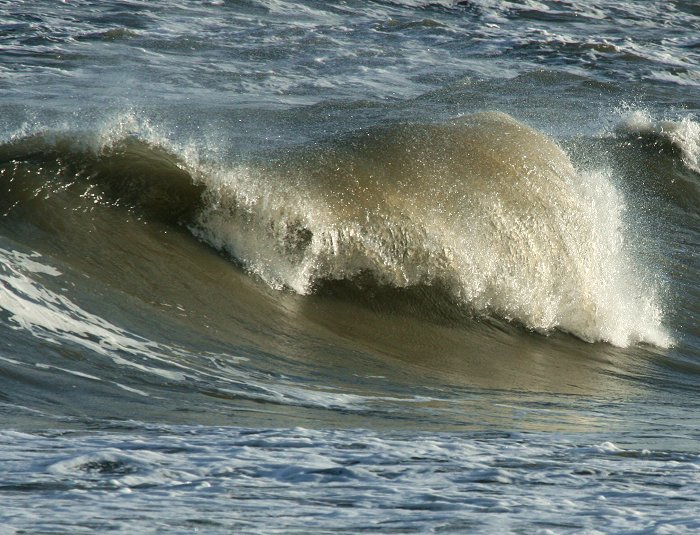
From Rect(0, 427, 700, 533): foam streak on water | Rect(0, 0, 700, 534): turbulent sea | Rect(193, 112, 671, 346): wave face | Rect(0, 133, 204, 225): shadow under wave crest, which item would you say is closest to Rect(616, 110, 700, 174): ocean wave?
Rect(0, 0, 700, 534): turbulent sea

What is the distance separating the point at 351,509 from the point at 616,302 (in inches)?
216

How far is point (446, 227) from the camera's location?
333 inches

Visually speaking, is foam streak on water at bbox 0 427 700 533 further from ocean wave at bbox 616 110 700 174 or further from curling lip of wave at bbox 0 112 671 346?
ocean wave at bbox 616 110 700 174

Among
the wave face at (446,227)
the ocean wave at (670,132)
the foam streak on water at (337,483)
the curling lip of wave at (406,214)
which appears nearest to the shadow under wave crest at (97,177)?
the curling lip of wave at (406,214)

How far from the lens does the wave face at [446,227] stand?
790 centimetres

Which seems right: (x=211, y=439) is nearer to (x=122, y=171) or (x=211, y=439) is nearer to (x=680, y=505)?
(x=680, y=505)

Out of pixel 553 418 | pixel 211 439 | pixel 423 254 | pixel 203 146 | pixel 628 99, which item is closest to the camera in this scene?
pixel 211 439

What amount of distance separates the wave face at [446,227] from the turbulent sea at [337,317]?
0.07 feet

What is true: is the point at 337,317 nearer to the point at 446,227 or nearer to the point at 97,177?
the point at 446,227

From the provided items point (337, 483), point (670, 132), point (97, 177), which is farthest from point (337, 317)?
point (670, 132)

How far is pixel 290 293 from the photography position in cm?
766

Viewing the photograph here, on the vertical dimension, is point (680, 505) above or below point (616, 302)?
above

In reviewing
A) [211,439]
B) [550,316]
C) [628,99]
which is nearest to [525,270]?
[550,316]

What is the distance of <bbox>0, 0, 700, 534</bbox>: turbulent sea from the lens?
12.9ft
